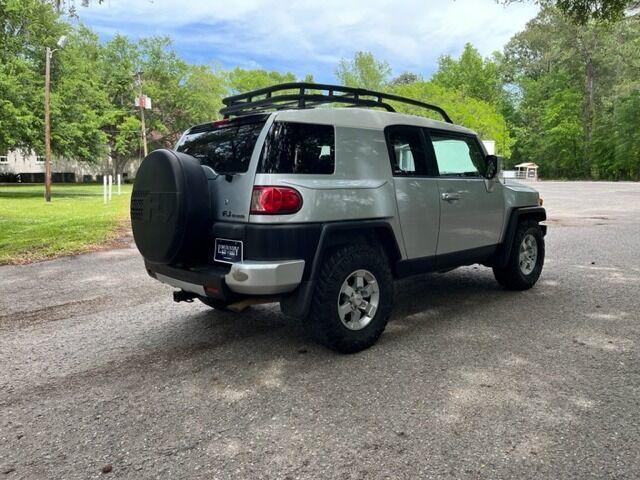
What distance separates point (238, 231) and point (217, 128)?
1.14m

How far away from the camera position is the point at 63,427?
9.05 ft

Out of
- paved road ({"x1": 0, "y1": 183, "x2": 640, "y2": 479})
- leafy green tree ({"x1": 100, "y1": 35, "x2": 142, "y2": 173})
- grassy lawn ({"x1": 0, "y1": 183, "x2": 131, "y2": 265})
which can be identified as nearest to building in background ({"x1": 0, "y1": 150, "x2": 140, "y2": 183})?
leafy green tree ({"x1": 100, "y1": 35, "x2": 142, "y2": 173})

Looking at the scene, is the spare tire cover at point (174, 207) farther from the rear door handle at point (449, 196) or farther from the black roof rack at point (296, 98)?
the rear door handle at point (449, 196)

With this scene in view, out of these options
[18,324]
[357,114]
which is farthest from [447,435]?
[18,324]

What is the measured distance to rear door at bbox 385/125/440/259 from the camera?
13.6ft

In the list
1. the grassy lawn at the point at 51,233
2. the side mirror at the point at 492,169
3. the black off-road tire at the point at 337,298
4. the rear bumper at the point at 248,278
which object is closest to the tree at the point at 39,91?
the grassy lawn at the point at 51,233

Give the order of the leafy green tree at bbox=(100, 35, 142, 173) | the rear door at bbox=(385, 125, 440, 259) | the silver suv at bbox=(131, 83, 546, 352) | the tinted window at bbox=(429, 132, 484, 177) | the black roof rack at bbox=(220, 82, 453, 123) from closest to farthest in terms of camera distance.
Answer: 1. the silver suv at bbox=(131, 83, 546, 352)
2. the black roof rack at bbox=(220, 82, 453, 123)
3. the rear door at bbox=(385, 125, 440, 259)
4. the tinted window at bbox=(429, 132, 484, 177)
5. the leafy green tree at bbox=(100, 35, 142, 173)

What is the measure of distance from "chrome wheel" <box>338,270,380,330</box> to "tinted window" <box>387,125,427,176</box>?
975mm

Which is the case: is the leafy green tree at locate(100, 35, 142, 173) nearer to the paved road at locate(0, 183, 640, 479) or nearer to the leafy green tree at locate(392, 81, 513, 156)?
the leafy green tree at locate(392, 81, 513, 156)

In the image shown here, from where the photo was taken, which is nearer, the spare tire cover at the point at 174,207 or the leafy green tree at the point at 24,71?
the spare tire cover at the point at 174,207

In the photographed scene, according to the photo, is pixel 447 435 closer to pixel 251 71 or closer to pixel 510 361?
A: pixel 510 361

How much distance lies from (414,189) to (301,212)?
4.22ft

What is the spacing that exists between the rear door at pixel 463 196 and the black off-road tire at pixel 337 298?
93cm

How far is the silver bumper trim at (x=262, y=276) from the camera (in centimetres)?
327
